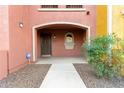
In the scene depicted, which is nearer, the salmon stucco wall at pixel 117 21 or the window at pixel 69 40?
the salmon stucco wall at pixel 117 21

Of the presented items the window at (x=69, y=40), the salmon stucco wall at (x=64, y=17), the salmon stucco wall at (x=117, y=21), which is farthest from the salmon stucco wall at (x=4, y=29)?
the window at (x=69, y=40)

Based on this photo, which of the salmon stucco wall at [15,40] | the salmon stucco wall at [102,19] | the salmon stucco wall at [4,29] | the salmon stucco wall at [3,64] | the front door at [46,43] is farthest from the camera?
the front door at [46,43]

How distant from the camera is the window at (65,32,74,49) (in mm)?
22141

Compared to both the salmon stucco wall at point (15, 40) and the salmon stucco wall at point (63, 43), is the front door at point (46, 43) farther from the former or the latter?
the salmon stucco wall at point (15, 40)

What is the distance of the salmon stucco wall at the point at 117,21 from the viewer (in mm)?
11469

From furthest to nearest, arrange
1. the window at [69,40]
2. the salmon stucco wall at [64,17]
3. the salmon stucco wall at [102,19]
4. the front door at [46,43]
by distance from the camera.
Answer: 1. the front door at [46,43]
2. the window at [69,40]
3. the salmon stucco wall at [64,17]
4. the salmon stucco wall at [102,19]

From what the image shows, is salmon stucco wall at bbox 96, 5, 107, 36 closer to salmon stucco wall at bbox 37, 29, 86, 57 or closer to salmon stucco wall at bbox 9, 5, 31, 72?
salmon stucco wall at bbox 9, 5, 31, 72

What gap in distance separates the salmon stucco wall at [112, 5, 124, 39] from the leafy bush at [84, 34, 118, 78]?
1.88m

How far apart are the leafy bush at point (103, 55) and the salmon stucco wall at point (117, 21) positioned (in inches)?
74.1

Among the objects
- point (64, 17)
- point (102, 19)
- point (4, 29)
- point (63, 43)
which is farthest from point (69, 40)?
point (4, 29)

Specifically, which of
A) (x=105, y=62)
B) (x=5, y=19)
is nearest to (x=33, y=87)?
(x=105, y=62)

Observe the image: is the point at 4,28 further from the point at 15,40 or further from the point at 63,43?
the point at 63,43

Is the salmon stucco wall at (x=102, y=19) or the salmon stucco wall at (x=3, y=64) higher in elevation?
the salmon stucco wall at (x=102, y=19)
